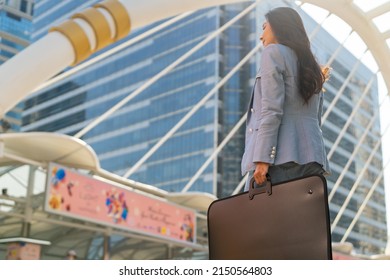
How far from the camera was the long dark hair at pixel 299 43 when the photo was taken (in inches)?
90.7

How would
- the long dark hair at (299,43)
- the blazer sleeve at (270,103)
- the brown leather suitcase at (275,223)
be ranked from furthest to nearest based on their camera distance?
the long dark hair at (299,43) < the blazer sleeve at (270,103) < the brown leather suitcase at (275,223)

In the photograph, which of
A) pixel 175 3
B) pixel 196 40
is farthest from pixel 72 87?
pixel 175 3

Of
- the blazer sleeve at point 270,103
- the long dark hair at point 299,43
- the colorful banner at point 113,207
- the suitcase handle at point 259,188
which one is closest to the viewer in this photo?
the suitcase handle at point 259,188

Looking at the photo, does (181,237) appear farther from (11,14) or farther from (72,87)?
(72,87)

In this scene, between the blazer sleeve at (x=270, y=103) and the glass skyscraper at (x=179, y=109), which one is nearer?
the blazer sleeve at (x=270, y=103)

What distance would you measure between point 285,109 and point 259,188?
14.5 inches

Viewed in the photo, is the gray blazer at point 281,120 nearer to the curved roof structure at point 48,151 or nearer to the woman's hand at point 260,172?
the woman's hand at point 260,172

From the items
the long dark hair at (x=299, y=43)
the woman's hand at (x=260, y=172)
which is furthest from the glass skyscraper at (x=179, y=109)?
the woman's hand at (x=260, y=172)

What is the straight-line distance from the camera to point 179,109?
56.7 meters

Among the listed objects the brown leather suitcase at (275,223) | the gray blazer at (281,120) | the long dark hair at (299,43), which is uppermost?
the long dark hair at (299,43)

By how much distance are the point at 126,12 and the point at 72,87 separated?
60.4 meters

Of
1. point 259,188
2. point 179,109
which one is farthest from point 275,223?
point 179,109

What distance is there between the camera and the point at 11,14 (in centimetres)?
1742

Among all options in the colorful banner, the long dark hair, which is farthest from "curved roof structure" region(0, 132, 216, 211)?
the long dark hair
